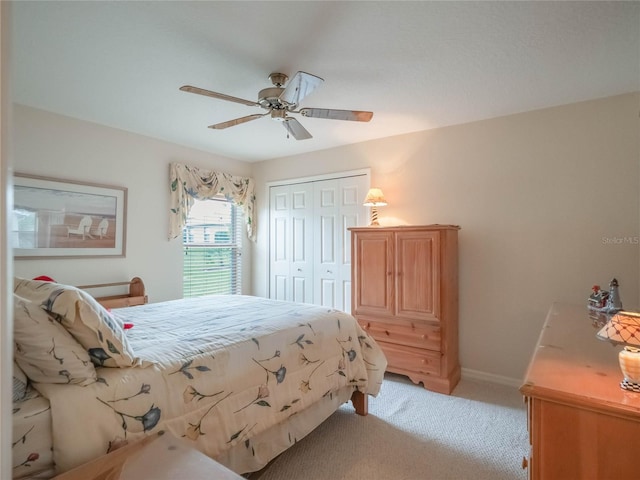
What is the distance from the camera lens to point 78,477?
0.94 m

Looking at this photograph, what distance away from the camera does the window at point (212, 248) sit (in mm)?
4027

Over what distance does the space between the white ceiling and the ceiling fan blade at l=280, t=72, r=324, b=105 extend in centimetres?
27

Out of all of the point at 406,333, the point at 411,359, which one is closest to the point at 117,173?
the point at 406,333

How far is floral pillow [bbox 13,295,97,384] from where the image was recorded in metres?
1.08

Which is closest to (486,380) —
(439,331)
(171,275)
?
(439,331)

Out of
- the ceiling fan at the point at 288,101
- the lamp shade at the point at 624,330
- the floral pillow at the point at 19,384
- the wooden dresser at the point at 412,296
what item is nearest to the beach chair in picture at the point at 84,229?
the ceiling fan at the point at 288,101

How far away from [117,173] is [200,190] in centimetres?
91

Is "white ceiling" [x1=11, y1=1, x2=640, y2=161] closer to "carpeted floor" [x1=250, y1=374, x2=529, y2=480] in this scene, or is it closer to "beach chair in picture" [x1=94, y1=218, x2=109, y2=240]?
Result: "beach chair in picture" [x1=94, y1=218, x2=109, y2=240]

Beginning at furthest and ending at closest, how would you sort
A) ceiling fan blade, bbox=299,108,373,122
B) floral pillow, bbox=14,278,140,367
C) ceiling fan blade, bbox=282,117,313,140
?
ceiling fan blade, bbox=282,117,313,140 → ceiling fan blade, bbox=299,108,373,122 → floral pillow, bbox=14,278,140,367

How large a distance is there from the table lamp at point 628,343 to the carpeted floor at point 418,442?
3.79 ft

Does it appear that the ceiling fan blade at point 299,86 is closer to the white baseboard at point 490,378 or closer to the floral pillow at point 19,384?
the floral pillow at point 19,384

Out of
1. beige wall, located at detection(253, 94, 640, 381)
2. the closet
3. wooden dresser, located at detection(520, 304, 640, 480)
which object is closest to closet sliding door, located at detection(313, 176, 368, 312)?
the closet

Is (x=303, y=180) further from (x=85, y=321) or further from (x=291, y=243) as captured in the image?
(x=85, y=321)

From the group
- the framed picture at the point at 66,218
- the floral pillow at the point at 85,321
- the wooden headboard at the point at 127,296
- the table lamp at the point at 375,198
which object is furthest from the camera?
the table lamp at the point at 375,198
